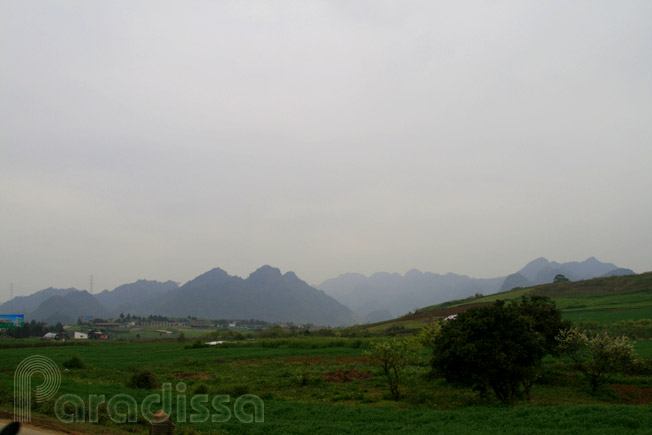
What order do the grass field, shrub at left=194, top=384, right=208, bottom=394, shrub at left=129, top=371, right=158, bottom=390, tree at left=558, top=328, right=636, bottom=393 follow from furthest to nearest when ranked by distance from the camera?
1. shrub at left=129, top=371, right=158, bottom=390
2. shrub at left=194, top=384, right=208, bottom=394
3. tree at left=558, top=328, right=636, bottom=393
4. the grass field

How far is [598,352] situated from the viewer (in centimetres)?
2078

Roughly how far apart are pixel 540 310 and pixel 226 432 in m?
20.3

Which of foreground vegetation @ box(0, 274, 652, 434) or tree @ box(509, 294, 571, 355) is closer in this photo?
foreground vegetation @ box(0, 274, 652, 434)

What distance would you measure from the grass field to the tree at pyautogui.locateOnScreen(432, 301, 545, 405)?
1.07m

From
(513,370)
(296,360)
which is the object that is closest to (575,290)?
(296,360)

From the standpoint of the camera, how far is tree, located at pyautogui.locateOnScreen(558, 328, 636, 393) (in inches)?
799

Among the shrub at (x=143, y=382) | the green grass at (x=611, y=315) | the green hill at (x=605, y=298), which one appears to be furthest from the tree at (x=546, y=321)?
the green grass at (x=611, y=315)

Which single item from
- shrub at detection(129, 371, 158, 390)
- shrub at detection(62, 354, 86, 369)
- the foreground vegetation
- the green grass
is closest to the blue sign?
shrub at detection(62, 354, 86, 369)

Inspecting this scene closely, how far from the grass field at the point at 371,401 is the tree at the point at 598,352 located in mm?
929

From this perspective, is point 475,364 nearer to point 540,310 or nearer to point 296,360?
point 540,310

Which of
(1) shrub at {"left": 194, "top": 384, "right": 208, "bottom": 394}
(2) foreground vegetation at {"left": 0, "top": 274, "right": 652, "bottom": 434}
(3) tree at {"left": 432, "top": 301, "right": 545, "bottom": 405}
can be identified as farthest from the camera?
(1) shrub at {"left": 194, "top": 384, "right": 208, "bottom": 394}

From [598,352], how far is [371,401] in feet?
39.2

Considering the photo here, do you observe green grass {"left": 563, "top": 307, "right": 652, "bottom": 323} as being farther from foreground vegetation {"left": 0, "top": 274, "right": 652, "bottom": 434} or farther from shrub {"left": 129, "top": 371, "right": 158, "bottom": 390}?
shrub {"left": 129, "top": 371, "right": 158, "bottom": 390}

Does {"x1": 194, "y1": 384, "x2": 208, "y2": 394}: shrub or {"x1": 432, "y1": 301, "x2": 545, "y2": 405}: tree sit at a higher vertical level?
{"x1": 432, "y1": 301, "x2": 545, "y2": 405}: tree
